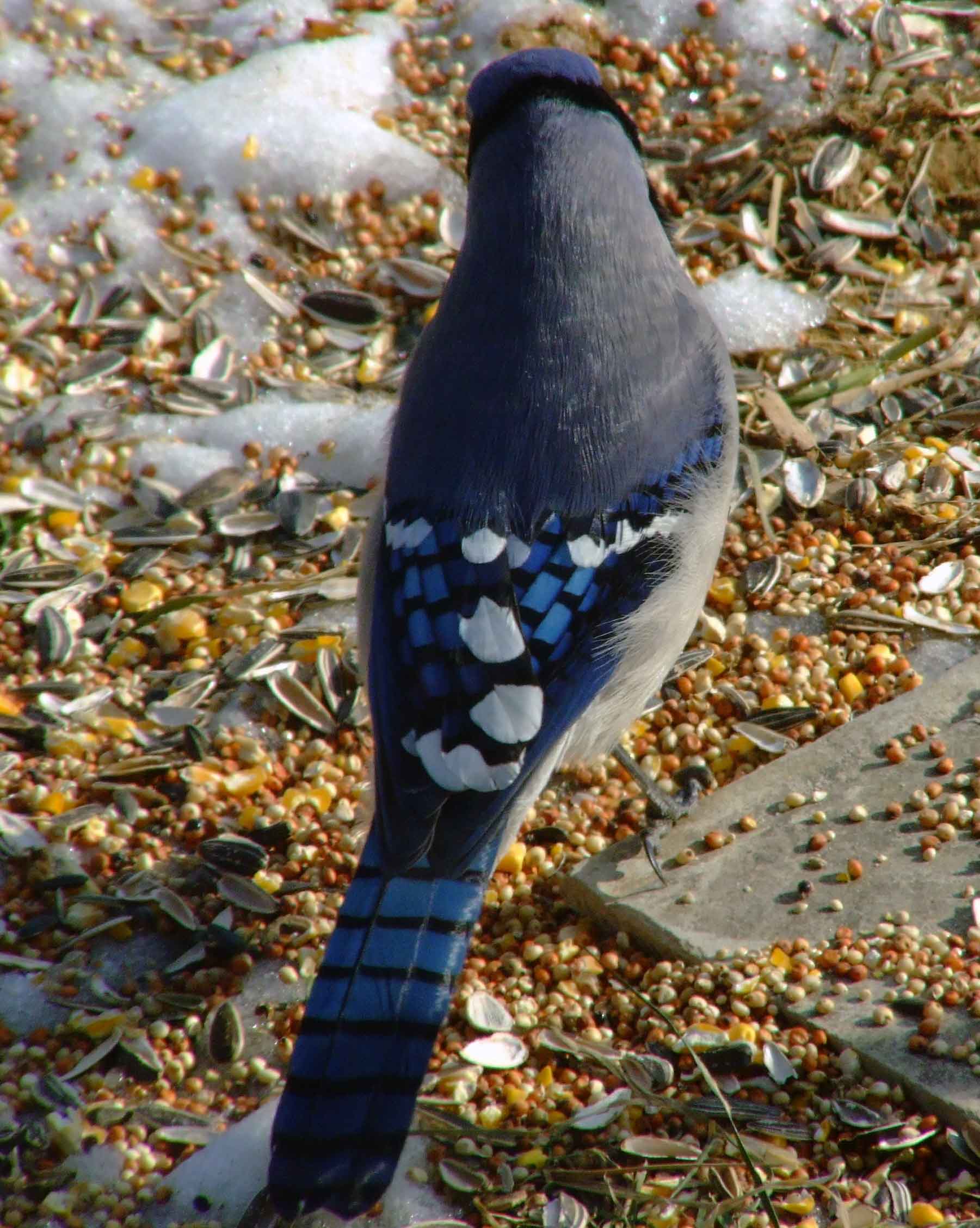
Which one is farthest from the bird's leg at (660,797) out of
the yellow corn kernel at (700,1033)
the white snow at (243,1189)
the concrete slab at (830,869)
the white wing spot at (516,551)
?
the white snow at (243,1189)

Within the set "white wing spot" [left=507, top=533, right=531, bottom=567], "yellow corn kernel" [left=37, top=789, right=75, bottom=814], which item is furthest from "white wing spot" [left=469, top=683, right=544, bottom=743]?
"yellow corn kernel" [left=37, top=789, right=75, bottom=814]

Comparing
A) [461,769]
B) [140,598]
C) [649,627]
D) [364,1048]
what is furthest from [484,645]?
[140,598]

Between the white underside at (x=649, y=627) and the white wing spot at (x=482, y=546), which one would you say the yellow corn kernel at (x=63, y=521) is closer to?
the white underside at (x=649, y=627)

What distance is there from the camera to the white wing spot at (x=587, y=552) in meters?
2.18

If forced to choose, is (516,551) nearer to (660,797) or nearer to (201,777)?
(660,797)

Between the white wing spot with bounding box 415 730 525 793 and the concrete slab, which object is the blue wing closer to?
the white wing spot with bounding box 415 730 525 793

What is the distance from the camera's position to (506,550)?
2143mm

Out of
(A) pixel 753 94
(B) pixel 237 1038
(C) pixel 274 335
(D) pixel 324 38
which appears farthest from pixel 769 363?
(B) pixel 237 1038

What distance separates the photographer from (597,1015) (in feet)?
7.34

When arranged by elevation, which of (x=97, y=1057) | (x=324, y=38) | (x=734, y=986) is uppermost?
(x=324, y=38)

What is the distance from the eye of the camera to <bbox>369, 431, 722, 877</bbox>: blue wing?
1.95 m

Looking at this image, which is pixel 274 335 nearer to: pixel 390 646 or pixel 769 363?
pixel 769 363

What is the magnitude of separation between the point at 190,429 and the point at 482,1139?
75.3 inches

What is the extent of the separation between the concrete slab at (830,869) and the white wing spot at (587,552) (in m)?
0.56
